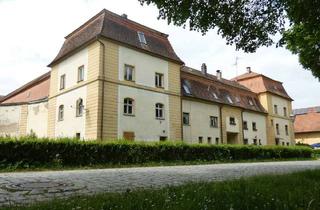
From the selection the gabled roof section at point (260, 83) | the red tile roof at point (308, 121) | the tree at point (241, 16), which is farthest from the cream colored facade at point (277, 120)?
the tree at point (241, 16)

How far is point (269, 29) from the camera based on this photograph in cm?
895

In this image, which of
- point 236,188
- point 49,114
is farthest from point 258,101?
point 236,188

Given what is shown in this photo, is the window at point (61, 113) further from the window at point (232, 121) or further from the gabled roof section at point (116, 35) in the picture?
the window at point (232, 121)

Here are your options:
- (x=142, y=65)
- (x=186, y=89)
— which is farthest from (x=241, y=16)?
(x=186, y=89)

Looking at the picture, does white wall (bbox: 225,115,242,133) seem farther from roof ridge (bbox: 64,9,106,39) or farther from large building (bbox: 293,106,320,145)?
large building (bbox: 293,106,320,145)

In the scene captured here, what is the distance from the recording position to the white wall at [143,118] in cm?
2480

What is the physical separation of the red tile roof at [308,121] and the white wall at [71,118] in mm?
51204

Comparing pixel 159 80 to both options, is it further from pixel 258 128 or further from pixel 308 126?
pixel 308 126

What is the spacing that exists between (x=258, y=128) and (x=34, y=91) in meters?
29.4

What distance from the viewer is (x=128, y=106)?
25.5m

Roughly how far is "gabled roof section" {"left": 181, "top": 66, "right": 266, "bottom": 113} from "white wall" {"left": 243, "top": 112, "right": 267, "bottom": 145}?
886mm

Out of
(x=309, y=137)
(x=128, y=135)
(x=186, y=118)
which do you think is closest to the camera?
(x=128, y=135)

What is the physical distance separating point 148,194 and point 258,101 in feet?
145

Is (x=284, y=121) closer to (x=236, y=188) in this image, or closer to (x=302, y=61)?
(x=302, y=61)
